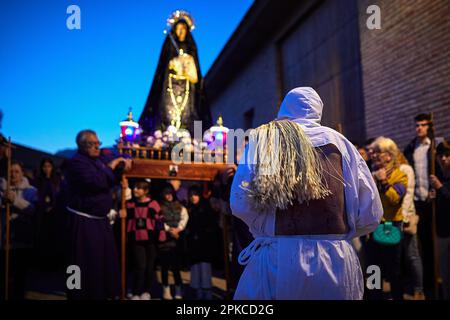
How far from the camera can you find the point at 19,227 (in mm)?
5398

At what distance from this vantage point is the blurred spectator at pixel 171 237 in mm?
5750

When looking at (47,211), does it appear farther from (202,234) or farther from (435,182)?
(435,182)

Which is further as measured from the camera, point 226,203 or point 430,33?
point 430,33

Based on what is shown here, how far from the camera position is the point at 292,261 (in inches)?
90.9

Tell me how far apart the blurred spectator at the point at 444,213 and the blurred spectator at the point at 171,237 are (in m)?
3.21

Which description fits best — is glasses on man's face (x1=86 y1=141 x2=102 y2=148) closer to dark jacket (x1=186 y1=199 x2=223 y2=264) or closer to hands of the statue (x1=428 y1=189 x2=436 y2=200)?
dark jacket (x1=186 y1=199 x2=223 y2=264)

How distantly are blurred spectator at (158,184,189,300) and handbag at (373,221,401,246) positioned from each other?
2643mm

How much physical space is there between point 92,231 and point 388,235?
3.27 meters

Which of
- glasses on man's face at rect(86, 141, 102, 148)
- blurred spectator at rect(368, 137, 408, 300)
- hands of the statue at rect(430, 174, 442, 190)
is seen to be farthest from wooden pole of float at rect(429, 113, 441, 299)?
glasses on man's face at rect(86, 141, 102, 148)

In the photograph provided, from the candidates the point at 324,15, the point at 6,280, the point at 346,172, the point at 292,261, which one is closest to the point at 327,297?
the point at 292,261

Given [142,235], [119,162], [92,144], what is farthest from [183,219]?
[92,144]

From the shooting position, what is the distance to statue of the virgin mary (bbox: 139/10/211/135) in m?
6.92
